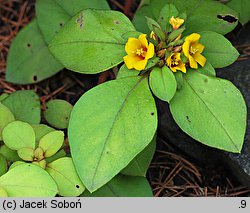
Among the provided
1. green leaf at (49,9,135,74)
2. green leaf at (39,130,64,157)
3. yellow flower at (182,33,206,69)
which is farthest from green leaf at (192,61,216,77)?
green leaf at (39,130,64,157)

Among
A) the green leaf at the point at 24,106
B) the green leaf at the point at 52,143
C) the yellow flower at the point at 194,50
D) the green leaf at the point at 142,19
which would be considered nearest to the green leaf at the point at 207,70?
the yellow flower at the point at 194,50

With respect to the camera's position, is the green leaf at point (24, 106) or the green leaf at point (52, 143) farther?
the green leaf at point (24, 106)

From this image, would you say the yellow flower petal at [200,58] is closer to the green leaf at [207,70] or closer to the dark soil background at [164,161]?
the green leaf at [207,70]

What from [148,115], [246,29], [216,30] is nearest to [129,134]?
[148,115]

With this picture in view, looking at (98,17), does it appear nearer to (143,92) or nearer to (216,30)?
(143,92)

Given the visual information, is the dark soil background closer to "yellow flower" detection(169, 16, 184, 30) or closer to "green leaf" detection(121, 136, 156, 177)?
"green leaf" detection(121, 136, 156, 177)

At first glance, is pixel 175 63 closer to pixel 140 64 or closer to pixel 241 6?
pixel 140 64

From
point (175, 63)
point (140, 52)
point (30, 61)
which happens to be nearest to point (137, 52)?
point (140, 52)
